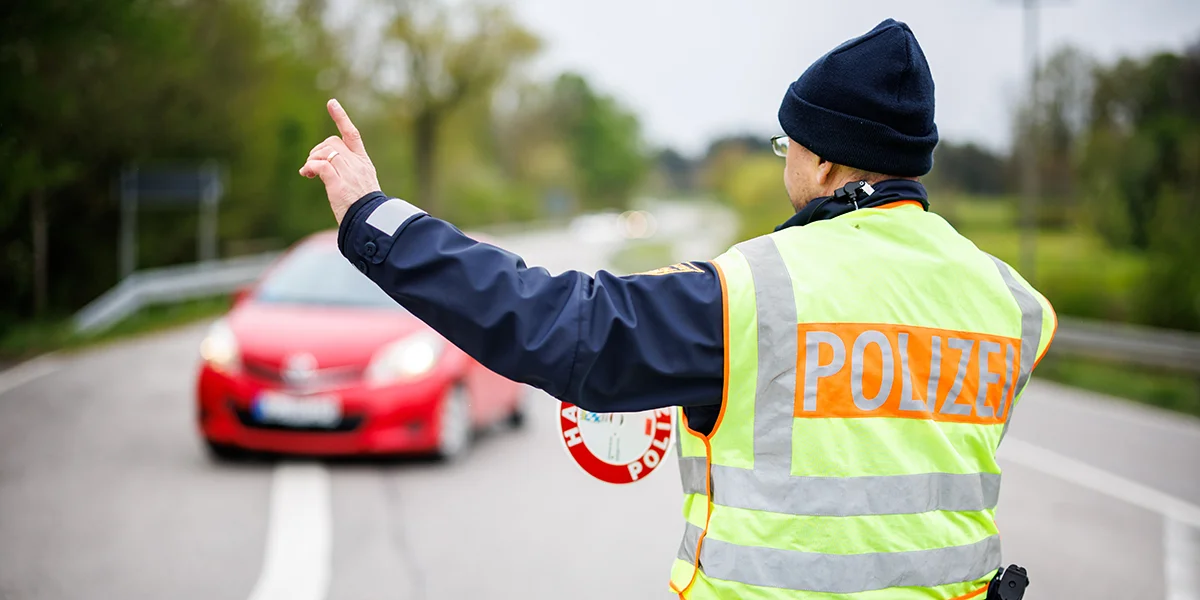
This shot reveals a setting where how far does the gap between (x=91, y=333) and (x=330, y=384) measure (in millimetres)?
10724

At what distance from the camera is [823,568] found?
2166mm

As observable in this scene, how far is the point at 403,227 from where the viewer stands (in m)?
2.14

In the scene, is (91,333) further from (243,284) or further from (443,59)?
(443,59)

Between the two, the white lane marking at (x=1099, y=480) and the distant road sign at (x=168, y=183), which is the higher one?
the distant road sign at (x=168, y=183)

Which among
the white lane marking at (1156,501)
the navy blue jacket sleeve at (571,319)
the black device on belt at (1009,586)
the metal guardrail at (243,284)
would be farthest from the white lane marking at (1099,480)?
the navy blue jacket sleeve at (571,319)

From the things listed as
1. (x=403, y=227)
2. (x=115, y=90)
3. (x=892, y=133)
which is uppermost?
(x=115, y=90)

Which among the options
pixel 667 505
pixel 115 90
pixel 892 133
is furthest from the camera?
pixel 115 90

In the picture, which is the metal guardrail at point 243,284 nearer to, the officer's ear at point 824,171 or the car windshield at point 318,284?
the car windshield at point 318,284

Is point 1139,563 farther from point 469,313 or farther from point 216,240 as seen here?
point 216,240

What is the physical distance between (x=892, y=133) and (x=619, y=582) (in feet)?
12.8

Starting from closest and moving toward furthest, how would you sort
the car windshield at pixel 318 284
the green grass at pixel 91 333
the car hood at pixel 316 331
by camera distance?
the car hood at pixel 316 331 < the car windshield at pixel 318 284 < the green grass at pixel 91 333

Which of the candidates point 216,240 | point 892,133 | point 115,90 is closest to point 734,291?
point 892,133

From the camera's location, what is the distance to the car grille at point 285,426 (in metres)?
7.97

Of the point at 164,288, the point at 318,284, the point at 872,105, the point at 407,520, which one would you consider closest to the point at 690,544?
the point at 872,105
